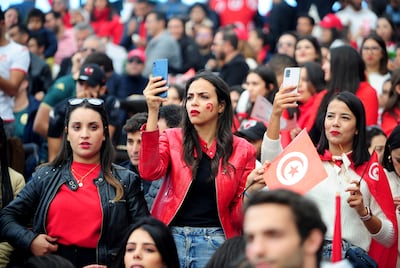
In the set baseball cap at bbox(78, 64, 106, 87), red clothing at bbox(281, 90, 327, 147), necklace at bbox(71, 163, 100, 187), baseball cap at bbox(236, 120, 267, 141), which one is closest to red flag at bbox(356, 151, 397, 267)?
baseball cap at bbox(236, 120, 267, 141)

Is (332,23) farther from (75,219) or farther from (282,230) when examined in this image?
(282,230)

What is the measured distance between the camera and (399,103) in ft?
34.8

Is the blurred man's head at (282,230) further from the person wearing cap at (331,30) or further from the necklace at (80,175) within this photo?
the person wearing cap at (331,30)

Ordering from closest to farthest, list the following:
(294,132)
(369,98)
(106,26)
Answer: (294,132) → (369,98) → (106,26)

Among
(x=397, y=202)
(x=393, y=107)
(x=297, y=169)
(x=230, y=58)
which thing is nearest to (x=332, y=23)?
(x=230, y=58)

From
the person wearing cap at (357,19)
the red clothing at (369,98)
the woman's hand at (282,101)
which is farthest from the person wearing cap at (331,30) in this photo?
the woman's hand at (282,101)

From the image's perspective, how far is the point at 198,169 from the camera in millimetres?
7312

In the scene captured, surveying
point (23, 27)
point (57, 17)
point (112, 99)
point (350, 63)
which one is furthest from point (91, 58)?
point (57, 17)

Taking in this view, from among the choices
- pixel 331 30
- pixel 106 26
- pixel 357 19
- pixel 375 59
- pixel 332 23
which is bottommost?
pixel 375 59

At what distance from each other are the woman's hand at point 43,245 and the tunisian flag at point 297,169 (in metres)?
1.71

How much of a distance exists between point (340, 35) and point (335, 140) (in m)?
8.15

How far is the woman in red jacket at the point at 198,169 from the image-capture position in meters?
7.12

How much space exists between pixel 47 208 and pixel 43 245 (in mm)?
277

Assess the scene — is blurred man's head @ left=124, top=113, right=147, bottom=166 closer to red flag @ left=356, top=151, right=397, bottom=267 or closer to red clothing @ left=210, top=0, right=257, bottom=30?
red flag @ left=356, top=151, right=397, bottom=267
